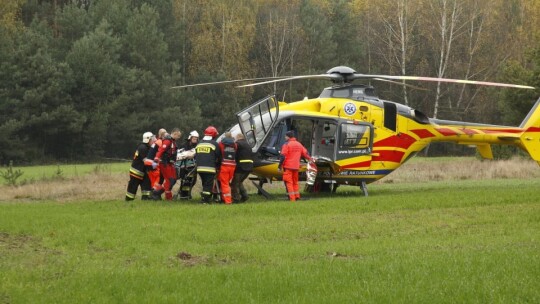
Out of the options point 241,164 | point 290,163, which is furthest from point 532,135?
point 241,164

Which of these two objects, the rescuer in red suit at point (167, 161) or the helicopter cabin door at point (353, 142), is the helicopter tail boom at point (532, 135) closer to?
the helicopter cabin door at point (353, 142)

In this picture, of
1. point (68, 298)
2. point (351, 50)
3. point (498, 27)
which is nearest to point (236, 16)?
point (351, 50)

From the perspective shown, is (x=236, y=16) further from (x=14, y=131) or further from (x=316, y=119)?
(x=316, y=119)

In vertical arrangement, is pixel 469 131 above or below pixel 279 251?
above

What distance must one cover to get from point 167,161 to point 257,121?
259 centimetres

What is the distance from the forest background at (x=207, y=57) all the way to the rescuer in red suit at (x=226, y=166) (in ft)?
96.8

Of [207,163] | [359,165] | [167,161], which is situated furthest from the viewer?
[359,165]

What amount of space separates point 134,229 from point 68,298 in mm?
5493

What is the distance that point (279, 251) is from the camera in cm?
1173

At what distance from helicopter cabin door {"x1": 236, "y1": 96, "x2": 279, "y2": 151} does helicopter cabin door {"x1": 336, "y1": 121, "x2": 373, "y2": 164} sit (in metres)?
1.89

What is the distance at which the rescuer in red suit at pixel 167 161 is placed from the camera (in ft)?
66.5

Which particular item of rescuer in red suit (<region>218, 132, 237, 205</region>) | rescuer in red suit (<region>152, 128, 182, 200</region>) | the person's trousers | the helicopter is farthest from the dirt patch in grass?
the helicopter

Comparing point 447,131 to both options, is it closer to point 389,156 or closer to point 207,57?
point 389,156

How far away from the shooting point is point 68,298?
873 cm
